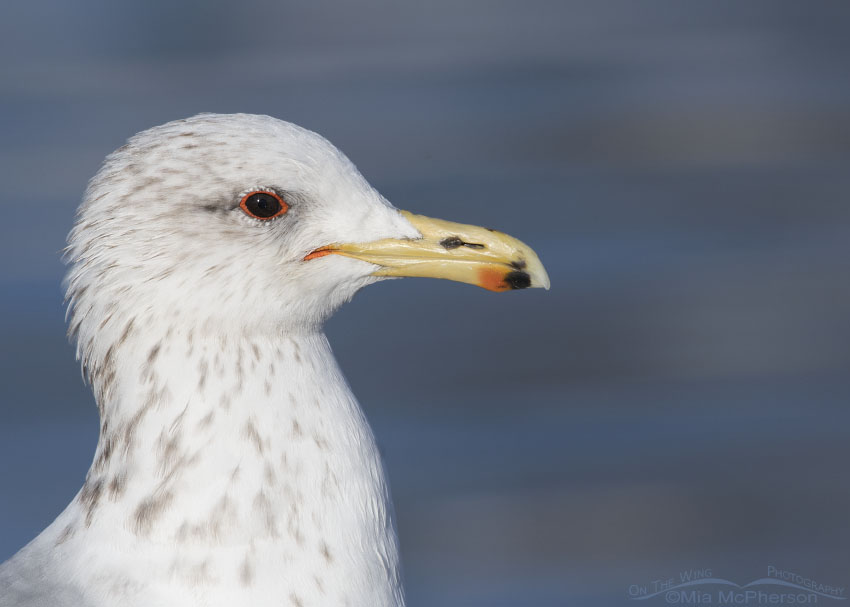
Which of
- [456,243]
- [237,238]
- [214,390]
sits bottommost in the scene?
[214,390]

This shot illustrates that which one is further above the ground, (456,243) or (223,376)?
(456,243)

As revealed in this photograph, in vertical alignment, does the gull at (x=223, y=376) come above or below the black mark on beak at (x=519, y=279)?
below

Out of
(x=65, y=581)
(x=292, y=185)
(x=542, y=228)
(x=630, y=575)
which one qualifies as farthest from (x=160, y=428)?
(x=542, y=228)

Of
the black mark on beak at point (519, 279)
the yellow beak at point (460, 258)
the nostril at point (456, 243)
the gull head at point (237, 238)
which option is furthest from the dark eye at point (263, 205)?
the black mark on beak at point (519, 279)

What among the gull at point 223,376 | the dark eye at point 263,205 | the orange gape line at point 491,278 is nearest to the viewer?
the gull at point 223,376

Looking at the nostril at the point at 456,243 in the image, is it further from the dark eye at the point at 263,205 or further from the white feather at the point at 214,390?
the dark eye at the point at 263,205

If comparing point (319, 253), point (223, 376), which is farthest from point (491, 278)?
point (223, 376)

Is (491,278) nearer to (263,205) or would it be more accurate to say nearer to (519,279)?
(519,279)
